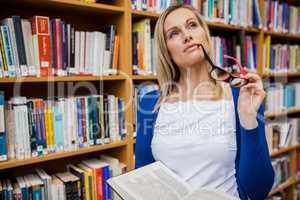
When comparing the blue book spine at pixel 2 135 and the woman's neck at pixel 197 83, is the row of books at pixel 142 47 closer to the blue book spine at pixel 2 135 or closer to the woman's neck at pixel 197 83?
the woman's neck at pixel 197 83

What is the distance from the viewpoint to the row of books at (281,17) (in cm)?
212

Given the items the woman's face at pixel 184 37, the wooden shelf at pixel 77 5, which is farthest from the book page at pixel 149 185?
the wooden shelf at pixel 77 5

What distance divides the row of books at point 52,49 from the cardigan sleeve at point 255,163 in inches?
30.8

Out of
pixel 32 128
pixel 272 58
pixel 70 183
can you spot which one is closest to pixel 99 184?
pixel 70 183

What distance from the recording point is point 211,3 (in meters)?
1.74

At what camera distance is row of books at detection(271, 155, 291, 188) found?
2.29 metres

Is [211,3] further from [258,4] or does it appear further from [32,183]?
[32,183]

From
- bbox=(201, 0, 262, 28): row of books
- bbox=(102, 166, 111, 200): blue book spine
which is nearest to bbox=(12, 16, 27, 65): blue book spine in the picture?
bbox=(102, 166, 111, 200): blue book spine

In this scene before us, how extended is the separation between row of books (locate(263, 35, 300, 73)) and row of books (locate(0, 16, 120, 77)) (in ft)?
4.23

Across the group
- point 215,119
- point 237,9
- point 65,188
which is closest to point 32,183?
point 65,188

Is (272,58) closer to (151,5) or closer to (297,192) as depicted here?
(151,5)

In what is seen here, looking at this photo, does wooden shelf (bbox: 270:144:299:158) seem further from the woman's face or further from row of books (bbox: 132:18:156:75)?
the woman's face

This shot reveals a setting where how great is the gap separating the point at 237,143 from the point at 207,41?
451mm

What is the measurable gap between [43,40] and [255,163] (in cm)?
97
